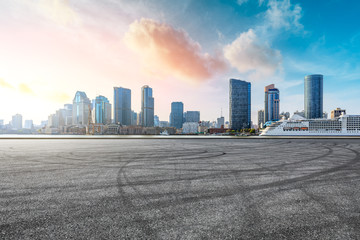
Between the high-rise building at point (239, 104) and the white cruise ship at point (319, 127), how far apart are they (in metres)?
132

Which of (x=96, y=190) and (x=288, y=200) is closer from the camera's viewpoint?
(x=288, y=200)

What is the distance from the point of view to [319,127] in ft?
199

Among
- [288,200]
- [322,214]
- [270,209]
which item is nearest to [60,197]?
[270,209]

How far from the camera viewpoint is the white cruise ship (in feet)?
192

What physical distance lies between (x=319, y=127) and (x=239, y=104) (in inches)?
5406

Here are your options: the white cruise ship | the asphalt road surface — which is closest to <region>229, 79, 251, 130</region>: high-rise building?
the white cruise ship

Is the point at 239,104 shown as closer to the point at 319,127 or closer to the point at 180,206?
the point at 319,127

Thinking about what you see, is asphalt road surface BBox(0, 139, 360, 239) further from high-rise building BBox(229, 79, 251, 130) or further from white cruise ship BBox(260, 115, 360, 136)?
high-rise building BBox(229, 79, 251, 130)

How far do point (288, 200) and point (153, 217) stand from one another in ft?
12.6

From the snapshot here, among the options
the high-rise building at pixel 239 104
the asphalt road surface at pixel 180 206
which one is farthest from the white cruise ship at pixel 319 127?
the high-rise building at pixel 239 104

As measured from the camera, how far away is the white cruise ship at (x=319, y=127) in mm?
58469

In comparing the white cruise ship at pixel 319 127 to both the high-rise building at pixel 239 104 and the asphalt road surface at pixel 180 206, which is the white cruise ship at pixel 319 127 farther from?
the high-rise building at pixel 239 104

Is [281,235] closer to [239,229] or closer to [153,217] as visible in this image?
[239,229]

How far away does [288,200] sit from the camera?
455 cm
